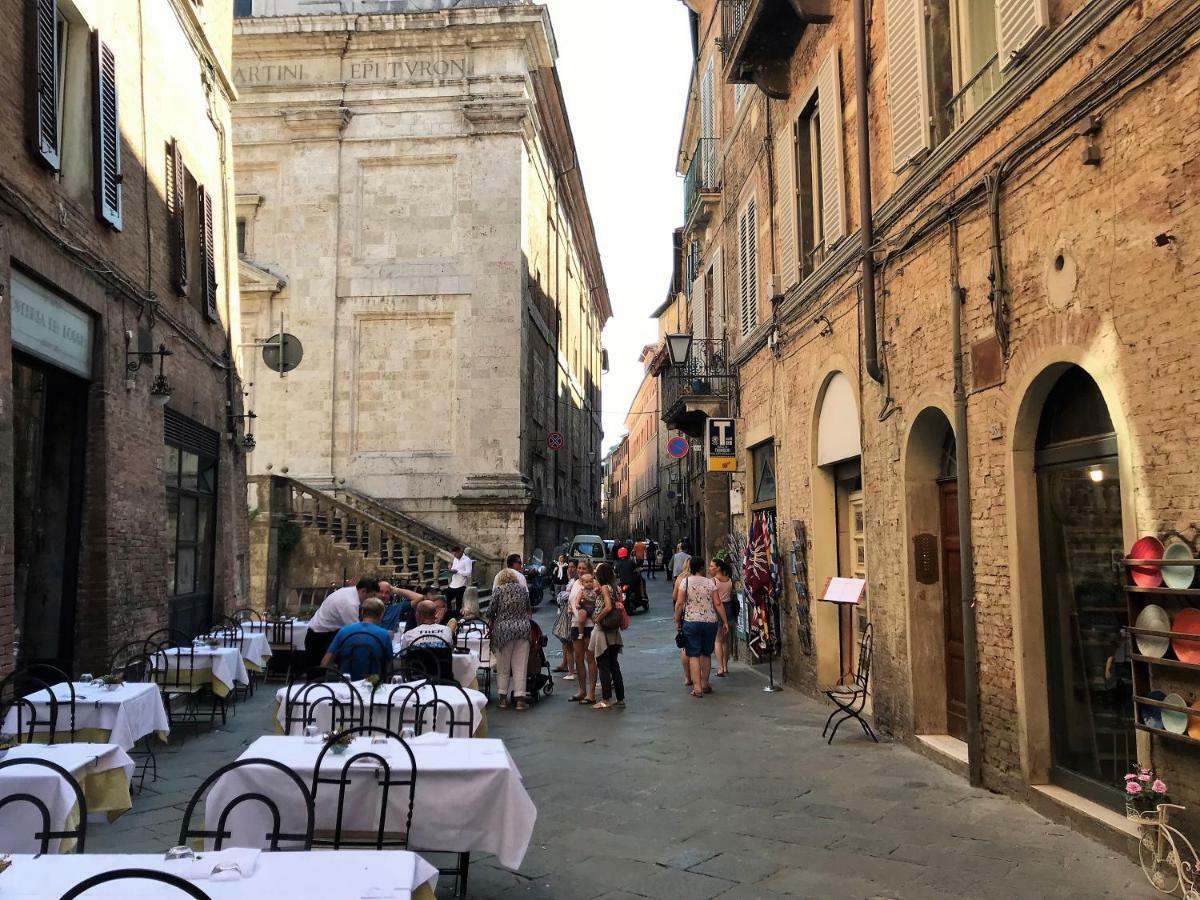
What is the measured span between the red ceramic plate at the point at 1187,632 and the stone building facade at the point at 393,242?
20150mm

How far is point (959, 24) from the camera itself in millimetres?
7277

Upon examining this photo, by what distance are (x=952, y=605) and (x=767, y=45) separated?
7102 mm

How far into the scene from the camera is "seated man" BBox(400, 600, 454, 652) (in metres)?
9.00

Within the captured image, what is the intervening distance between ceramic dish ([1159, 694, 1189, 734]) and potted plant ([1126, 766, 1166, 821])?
0.96 feet

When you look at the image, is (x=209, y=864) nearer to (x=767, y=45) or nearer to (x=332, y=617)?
(x=332, y=617)

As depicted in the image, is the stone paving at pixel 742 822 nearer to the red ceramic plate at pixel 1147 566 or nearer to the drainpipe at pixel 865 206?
the red ceramic plate at pixel 1147 566

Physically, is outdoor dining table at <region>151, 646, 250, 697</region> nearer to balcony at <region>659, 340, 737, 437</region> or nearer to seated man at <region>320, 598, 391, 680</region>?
seated man at <region>320, 598, 391, 680</region>

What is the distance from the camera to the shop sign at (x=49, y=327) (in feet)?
25.1

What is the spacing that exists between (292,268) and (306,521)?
27.8 feet

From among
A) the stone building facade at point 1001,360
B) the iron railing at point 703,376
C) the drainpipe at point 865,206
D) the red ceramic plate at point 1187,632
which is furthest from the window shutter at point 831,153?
the iron railing at point 703,376

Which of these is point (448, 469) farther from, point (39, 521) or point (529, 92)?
point (39, 521)

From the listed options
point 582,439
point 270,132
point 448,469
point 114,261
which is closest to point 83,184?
point 114,261

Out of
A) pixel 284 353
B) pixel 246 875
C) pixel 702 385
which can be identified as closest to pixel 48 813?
pixel 246 875

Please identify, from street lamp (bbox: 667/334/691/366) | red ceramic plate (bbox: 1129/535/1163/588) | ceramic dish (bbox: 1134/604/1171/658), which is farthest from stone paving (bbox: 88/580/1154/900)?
street lamp (bbox: 667/334/691/366)
